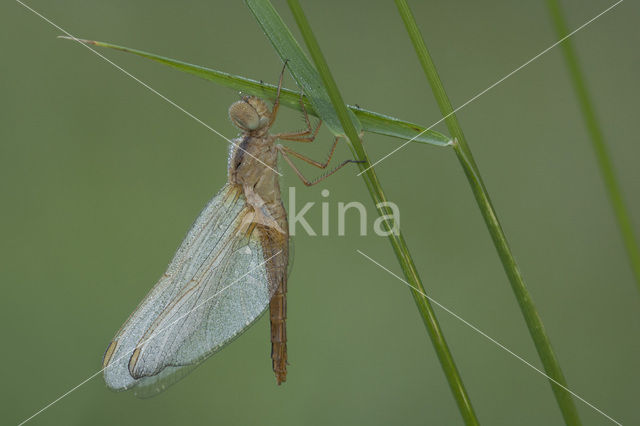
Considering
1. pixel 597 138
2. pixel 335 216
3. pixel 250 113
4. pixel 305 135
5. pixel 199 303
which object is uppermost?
pixel 250 113

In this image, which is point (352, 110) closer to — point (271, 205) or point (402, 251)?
point (402, 251)

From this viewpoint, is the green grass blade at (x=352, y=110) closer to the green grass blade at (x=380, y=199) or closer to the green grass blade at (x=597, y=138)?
the green grass blade at (x=380, y=199)

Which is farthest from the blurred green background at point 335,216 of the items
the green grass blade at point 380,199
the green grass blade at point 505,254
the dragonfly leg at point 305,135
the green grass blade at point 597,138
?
the green grass blade at point 597,138

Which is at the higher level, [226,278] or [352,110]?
[352,110]

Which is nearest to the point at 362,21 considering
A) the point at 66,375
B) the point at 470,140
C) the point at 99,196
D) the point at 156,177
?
the point at 470,140

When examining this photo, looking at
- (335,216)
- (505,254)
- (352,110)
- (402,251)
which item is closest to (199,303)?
(352,110)

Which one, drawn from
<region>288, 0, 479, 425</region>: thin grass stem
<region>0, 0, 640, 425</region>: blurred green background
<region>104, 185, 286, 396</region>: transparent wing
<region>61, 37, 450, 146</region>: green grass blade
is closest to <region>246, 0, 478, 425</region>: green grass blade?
<region>288, 0, 479, 425</region>: thin grass stem

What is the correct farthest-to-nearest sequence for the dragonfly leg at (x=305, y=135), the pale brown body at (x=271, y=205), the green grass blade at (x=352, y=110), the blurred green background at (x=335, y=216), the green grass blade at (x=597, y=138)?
the blurred green background at (x=335, y=216)
the pale brown body at (x=271, y=205)
the dragonfly leg at (x=305, y=135)
the green grass blade at (x=352, y=110)
the green grass blade at (x=597, y=138)
